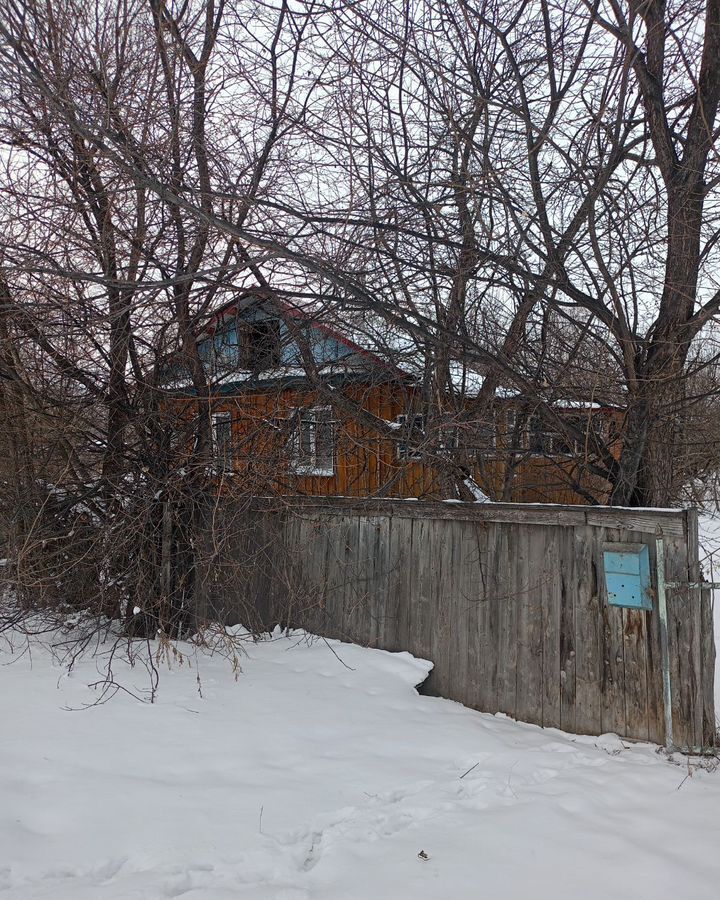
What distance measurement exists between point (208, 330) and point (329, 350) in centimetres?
143

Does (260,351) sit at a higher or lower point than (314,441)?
higher

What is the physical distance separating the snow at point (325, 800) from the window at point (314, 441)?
7.05 feet

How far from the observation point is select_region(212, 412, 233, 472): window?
6.43 metres

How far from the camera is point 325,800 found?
3766 mm

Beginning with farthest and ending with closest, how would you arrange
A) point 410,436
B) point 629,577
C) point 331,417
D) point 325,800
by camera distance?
point 331,417 < point 410,436 < point 629,577 < point 325,800

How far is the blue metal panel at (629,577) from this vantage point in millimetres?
4422

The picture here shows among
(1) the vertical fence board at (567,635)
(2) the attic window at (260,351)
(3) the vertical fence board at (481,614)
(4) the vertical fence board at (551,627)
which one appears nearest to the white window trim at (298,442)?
(2) the attic window at (260,351)

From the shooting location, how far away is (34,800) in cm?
365

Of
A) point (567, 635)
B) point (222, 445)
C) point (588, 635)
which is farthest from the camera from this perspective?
point (222, 445)

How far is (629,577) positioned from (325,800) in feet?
7.47

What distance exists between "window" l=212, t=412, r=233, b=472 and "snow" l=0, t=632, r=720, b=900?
193cm

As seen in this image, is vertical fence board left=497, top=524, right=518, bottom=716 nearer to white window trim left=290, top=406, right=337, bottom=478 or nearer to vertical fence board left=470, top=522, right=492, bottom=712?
vertical fence board left=470, top=522, right=492, bottom=712

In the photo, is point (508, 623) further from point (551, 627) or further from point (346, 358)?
point (346, 358)

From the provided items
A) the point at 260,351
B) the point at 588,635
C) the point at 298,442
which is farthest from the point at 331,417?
the point at 588,635
